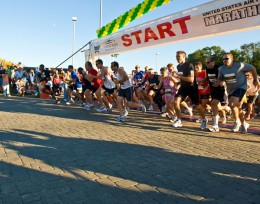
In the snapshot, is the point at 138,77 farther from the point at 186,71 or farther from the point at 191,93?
the point at 186,71

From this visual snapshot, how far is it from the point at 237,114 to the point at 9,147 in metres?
5.24

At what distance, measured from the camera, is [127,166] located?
3818mm

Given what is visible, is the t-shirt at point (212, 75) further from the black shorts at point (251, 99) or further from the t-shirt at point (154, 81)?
the t-shirt at point (154, 81)

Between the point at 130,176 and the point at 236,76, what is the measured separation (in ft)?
13.4

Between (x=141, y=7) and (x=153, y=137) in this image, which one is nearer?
(x=153, y=137)

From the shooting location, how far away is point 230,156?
14.6 feet

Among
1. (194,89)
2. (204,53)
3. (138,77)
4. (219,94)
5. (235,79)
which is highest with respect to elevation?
(204,53)

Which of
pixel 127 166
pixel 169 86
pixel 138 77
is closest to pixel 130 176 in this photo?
pixel 127 166

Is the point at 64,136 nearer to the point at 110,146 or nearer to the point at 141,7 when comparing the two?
the point at 110,146

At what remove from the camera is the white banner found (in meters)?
7.20

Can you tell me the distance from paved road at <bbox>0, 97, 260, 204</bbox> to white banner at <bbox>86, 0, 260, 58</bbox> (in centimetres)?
337

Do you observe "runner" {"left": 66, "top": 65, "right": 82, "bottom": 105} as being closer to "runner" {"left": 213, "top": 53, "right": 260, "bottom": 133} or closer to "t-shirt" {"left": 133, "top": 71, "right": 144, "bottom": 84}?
"t-shirt" {"left": 133, "top": 71, "right": 144, "bottom": 84}

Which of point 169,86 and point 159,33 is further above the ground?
point 159,33

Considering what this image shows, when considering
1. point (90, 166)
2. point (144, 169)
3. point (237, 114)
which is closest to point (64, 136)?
point (90, 166)
